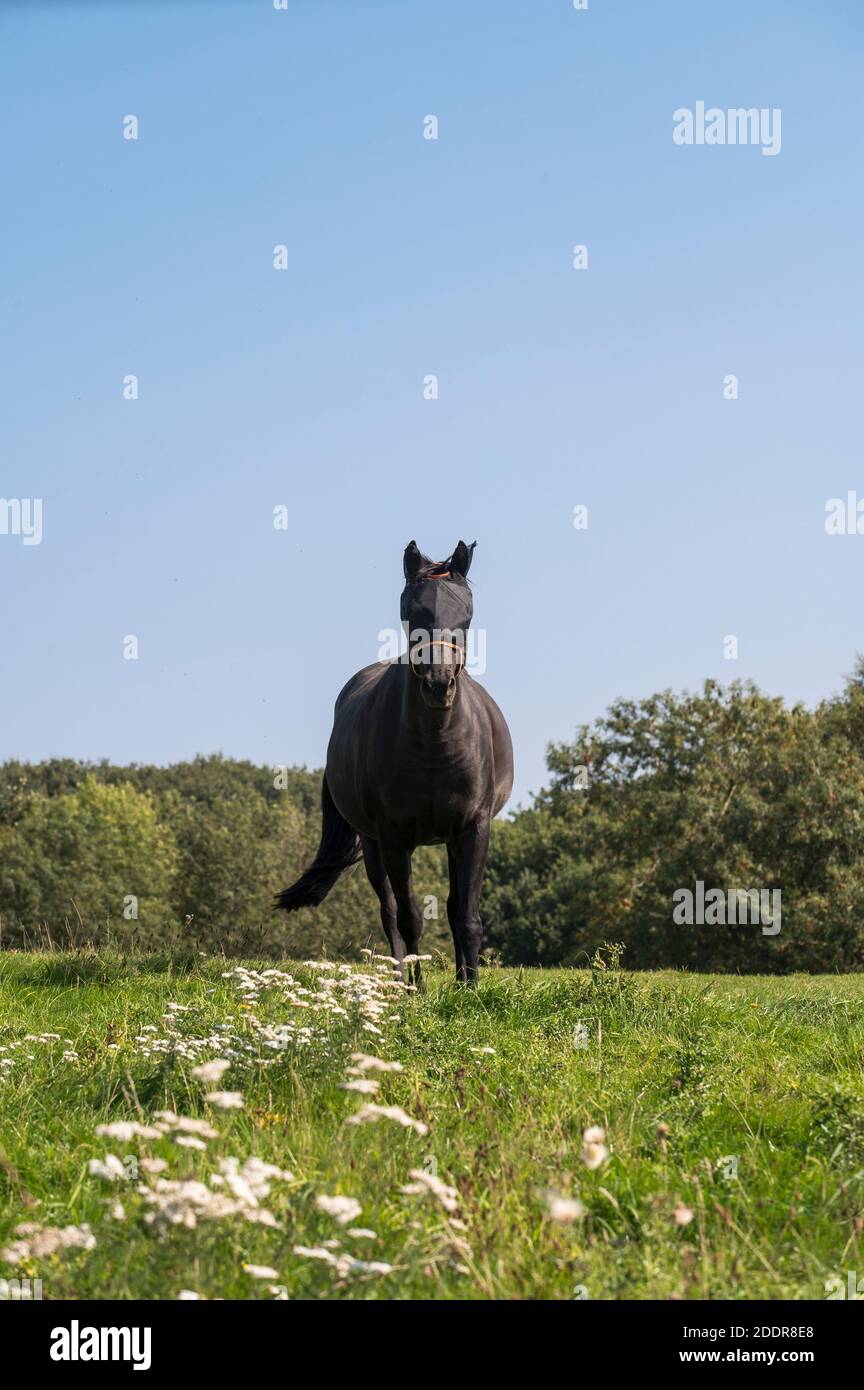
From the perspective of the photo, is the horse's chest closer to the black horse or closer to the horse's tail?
the black horse

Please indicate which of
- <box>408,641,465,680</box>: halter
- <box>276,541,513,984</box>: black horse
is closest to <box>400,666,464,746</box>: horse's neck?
<box>276,541,513,984</box>: black horse

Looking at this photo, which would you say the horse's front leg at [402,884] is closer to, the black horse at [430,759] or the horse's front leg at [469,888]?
the black horse at [430,759]

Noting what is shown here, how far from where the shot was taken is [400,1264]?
425 cm

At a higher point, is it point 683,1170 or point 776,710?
point 776,710

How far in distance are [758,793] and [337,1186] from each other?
44387 mm

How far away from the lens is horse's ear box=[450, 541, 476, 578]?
1075 centimetres

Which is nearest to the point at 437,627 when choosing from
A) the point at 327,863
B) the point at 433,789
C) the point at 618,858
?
the point at 433,789

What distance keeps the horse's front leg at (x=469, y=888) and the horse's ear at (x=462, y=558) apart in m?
2.38

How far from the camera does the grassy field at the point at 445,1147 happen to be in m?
4.19

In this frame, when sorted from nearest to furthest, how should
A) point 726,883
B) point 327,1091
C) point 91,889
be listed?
point 327,1091, point 726,883, point 91,889

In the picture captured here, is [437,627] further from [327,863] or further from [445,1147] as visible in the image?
[327,863]

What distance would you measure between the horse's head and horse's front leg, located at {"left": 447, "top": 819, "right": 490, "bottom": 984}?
64.7 inches
